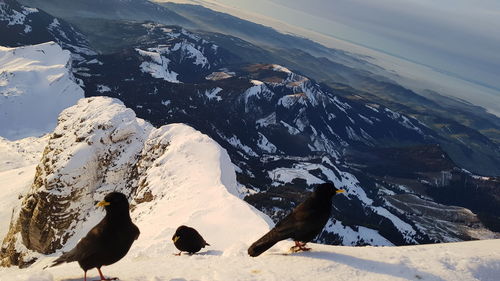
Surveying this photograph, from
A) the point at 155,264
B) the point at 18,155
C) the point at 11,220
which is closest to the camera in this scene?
the point at 155,264

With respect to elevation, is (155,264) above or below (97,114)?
above

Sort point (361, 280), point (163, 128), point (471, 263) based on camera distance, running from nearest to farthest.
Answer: point (361, 280), point (471, 263), point (163, 128)

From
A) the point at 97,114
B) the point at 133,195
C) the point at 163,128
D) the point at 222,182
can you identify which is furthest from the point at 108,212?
the point at 97,114

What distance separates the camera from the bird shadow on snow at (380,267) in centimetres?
1160

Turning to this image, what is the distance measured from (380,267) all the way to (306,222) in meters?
2.74

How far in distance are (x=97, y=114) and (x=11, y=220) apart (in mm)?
20943

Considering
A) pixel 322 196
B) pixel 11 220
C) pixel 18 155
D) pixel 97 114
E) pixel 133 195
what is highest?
pixel 322 196

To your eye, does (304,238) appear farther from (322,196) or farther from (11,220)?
(11,220)

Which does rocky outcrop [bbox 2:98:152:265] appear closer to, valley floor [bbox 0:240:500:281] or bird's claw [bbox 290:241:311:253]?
valley floor [bbox 0:240:500:281]

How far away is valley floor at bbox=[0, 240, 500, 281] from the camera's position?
1137 centimetres

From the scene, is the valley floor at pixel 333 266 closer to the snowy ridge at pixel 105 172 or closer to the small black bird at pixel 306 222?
the small black bird at pixel 306 222

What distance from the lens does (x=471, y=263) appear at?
1270 centimetres

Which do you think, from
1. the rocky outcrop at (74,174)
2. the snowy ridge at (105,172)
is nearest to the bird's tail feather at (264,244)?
the snowy ridge at (105,172)

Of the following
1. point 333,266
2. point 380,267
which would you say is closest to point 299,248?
point 333,266
